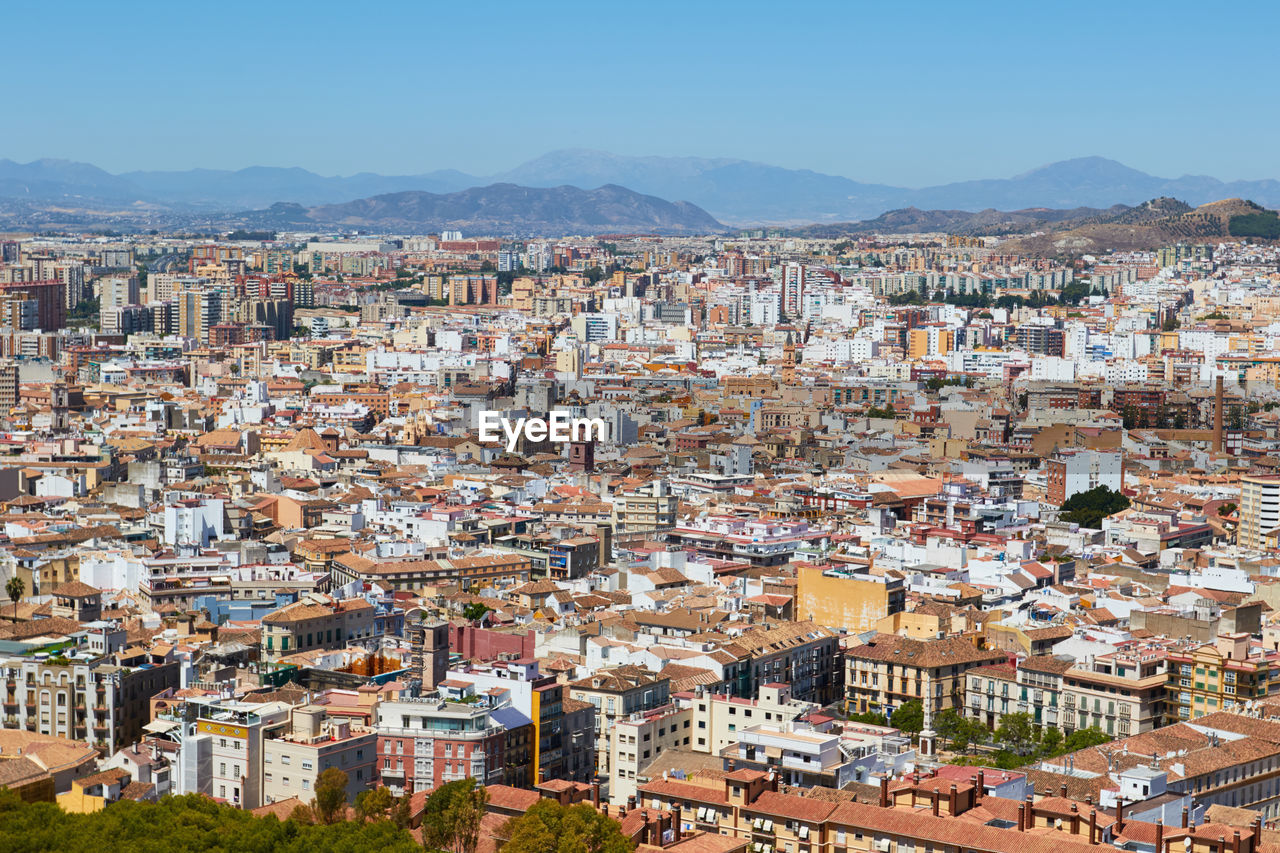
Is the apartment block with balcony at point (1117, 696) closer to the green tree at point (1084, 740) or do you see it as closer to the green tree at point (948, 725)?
the green tree at point (1084, 740)

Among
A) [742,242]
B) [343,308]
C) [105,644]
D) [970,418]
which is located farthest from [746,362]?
[742,242]

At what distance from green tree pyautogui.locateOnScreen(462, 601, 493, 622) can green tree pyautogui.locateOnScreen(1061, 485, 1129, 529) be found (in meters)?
9.38

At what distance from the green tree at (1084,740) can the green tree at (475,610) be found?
18.1 feet

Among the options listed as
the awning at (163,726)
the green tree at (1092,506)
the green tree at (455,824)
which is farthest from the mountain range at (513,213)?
the green tree at (455,824)

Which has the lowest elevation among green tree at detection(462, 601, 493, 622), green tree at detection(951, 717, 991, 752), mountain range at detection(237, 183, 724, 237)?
green tree at detection(951, 717, 991, 752)

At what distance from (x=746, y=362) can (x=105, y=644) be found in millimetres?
36471

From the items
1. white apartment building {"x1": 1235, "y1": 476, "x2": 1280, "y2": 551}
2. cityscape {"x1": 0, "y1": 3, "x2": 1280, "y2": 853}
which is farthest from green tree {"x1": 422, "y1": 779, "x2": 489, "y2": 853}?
white apartment building {"x1": 1235, "y1": 476, "x2": 1280, "y2": 551}

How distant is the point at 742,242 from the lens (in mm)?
109688

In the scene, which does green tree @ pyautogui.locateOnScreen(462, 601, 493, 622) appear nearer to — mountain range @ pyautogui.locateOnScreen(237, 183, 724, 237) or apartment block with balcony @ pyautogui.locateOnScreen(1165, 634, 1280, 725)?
apartment block with balcony @ pyautogui.locateOnScreen(1165, 634, 1280, 725)

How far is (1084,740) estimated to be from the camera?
14992 millimetres

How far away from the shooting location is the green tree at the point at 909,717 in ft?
51.5

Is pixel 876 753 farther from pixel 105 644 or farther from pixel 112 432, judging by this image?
pixel 112 432

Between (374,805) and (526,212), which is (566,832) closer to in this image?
(374,805)

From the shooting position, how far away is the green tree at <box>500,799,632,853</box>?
11.3m
